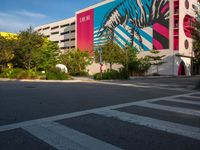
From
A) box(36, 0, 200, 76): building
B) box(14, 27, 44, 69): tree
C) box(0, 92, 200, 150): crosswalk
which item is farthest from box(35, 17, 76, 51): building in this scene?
box(0, 92, 200, 150): crosswalk

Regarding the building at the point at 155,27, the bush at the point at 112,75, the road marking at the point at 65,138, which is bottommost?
the road marking at the point at 65,138

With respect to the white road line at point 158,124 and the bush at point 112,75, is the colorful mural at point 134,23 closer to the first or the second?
the bush at point 112,75

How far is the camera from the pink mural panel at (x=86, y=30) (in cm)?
6444

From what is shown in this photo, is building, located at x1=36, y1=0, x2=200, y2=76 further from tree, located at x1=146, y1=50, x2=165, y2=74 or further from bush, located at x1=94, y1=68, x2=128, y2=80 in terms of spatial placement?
bush, located at x1=94, y1=68, x2=128, y2=80

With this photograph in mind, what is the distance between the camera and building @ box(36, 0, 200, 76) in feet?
151

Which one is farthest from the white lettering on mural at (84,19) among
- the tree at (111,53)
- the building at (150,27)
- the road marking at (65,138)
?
the road marking at (65,138)

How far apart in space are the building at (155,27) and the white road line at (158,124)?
35.7m

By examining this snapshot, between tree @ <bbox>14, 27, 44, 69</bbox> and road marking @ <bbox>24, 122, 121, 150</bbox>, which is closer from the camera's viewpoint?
road marking @ <bbox>24, 122, 121, 150</bbox>

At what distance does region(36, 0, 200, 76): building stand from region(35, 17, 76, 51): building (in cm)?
1122

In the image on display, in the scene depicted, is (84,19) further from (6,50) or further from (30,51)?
(6,50)

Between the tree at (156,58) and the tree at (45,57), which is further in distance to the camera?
the tree at (156,58)

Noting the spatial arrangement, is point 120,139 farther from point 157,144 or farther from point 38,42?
point 38,42

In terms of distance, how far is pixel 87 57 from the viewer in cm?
5062

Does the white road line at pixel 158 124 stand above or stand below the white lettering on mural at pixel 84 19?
below
